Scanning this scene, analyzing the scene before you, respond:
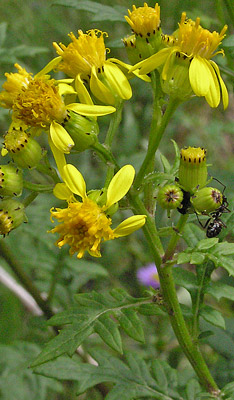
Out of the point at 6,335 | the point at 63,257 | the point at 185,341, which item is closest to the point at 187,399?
the point at 185,341

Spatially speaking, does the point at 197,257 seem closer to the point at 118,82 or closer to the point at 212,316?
the point at 212,316

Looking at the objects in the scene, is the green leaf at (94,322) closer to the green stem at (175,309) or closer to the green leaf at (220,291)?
the green stem at (175,309)

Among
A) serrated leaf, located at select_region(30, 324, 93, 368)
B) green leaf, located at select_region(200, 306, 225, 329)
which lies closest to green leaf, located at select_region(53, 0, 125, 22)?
green leaf, located at select_region(200, 306, 225, 329)

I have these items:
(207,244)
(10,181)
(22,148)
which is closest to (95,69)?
(22,148)

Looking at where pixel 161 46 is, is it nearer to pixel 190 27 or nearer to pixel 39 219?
pixel 190 27

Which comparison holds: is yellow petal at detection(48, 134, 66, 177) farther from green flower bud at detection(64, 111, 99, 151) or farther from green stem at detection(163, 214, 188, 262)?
green stem at detection(163, 214, 188, 262)

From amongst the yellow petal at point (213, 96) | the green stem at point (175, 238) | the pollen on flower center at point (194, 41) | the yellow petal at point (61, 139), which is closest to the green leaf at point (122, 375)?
the green stem at point (175, 238)
